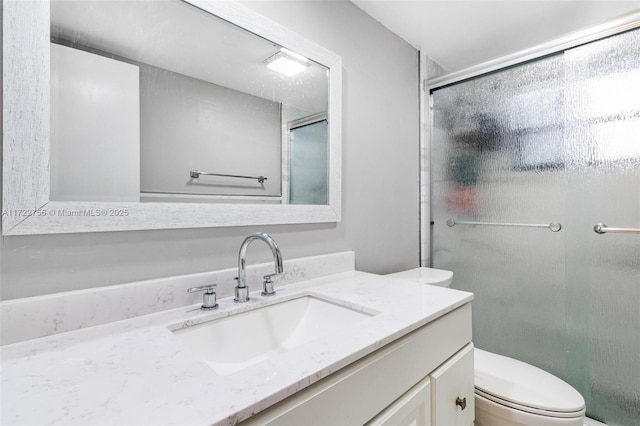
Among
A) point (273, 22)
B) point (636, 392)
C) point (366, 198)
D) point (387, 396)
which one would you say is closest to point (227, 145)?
point (273, 22)

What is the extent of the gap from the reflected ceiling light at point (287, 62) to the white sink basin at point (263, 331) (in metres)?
0.85

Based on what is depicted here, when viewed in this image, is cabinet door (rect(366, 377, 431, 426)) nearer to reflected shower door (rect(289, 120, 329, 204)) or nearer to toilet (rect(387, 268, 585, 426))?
toilet (rect(387, 268, 585, 426))

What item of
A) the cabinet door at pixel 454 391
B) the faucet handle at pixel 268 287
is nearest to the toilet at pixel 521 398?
the cabinet door at pixel 454 391

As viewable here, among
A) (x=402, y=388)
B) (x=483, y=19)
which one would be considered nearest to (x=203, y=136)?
(x=402, y=388)

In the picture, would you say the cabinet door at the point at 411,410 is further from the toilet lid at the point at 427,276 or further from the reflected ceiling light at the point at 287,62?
the reflected ceiling light at the point at 287,62

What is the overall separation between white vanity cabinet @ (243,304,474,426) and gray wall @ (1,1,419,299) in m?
0.52

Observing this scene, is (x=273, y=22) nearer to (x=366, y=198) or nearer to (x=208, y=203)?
(x=208, y=203)

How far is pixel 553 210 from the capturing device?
1.54m

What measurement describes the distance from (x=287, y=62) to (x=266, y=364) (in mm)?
1073

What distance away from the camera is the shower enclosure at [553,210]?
1347 mm

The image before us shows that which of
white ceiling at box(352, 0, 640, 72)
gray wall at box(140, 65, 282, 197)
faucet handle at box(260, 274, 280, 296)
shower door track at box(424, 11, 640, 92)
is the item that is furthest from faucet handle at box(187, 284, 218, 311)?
shower door track at box(424, 11, 640, 92)

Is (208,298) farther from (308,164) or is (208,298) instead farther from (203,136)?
(308,164)

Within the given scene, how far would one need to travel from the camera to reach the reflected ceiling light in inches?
45.4

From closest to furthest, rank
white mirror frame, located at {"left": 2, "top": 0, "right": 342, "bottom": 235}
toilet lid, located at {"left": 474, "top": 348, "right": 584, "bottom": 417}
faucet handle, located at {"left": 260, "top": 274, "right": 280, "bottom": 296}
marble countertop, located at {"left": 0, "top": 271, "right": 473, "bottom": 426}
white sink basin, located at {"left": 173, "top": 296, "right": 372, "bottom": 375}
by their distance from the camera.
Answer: marble countertop, located at {"left": 0, "top": 271, "right": 473, "bottom": 426} → white mirror frame, located at {"left": 2, "top": 0, "right": 342, "bottom": 235} → white sink basin, located at {"left": 173, "top": 296, "right": 372, "bottom": 375} → faucet handle, located at {"left": 260, "top": 274, "right": 280, "bottom": 296} → toilet lid, located at {"left": 474, "top": 348, "right": 584, "bottom": 417}
